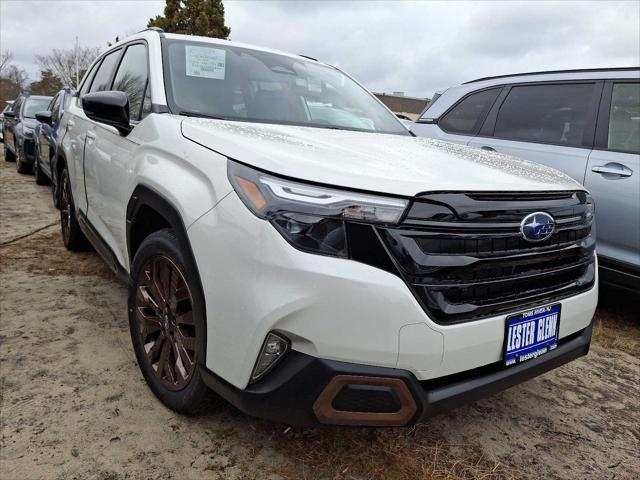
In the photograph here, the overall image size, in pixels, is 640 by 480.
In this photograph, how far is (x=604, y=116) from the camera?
358 cm

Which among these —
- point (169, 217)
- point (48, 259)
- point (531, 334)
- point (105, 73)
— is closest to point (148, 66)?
point (169, 217)

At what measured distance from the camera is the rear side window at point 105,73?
3588 mm

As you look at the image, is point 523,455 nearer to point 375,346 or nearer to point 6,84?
point 375,346

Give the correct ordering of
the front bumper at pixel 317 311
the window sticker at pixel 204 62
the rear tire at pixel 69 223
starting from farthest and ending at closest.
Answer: the rear tire at pixel 69 223
the window sticker at pixel 204 62
the front bumper at pixel 317 311

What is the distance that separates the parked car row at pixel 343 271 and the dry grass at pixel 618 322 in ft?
4.60

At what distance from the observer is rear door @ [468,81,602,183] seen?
3643 mm

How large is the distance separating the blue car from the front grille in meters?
3.88

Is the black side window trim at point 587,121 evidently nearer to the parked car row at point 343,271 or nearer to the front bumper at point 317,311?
the parked car row at point 343,271

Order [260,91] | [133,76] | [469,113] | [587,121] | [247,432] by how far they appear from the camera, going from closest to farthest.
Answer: [247,432]
[260,91]
[133,76]
[587,121]
[469,113]

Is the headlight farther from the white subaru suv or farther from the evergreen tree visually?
the evergreen tree

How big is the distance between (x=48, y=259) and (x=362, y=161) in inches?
139

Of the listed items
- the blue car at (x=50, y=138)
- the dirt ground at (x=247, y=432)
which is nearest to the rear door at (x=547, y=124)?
A: the dirt ground at (x=247, y=432)

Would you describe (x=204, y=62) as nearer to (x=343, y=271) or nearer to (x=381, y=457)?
(x=343, y=271)

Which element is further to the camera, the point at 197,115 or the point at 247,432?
the point at 197,115
